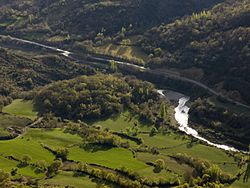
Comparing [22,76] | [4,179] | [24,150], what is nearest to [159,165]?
[24,150]

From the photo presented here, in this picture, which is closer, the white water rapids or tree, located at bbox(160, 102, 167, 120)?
the white water rapids

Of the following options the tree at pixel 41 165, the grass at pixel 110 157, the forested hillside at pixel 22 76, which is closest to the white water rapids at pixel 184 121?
the grass at pixel 110 157

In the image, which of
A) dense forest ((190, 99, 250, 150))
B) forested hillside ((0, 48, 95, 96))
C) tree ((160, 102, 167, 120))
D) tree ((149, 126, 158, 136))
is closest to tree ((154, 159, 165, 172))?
tree ((149, 126, 158, 136))

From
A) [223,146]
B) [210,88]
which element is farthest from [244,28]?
[223,146]

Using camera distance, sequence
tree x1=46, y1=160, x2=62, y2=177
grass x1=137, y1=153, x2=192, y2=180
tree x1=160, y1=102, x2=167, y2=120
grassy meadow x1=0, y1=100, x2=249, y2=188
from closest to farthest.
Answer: tree x1=46, y1=160, x2=62, y2=177
grassy meadow x1=0, y1=100, x2=249, y2=188
grass x1=137, y1=153, x2=192, y2=180
tree x1=160, y1=102, x2=167, y2=120

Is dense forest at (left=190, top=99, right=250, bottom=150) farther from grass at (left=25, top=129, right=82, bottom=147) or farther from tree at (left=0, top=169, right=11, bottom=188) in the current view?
tree at (left=0, top=169, right=11, bottom=188)

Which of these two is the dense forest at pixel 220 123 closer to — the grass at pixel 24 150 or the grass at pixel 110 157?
the grass at pixel 110 157

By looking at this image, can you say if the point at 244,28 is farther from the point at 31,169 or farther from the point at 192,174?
the point at 31,169
